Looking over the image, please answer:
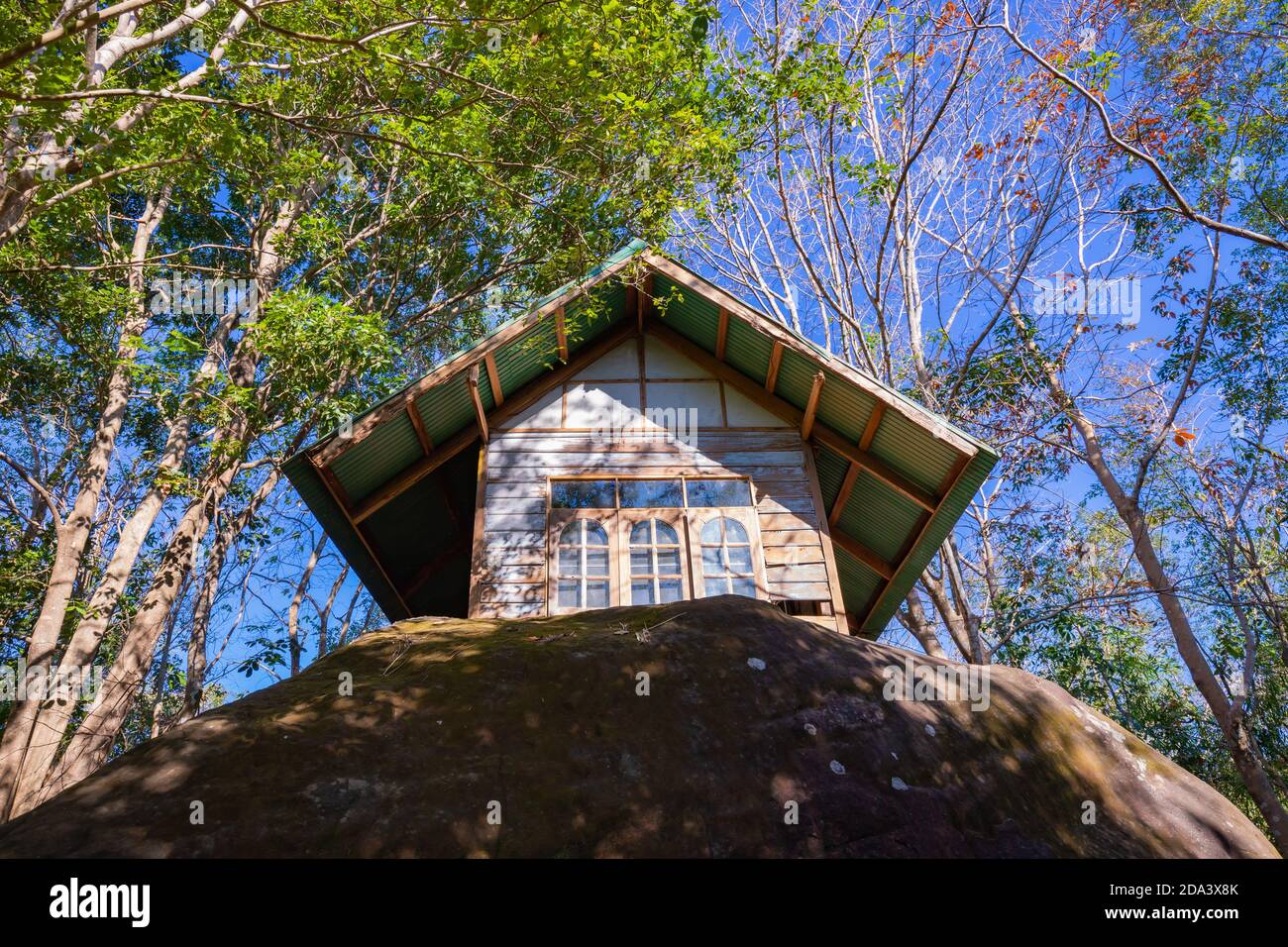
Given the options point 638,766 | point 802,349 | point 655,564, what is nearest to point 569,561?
point 655,564

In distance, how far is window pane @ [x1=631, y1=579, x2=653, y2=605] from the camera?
9258 millimetres

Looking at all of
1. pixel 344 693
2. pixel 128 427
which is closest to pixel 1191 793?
pixel 344 693

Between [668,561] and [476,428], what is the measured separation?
3.08 m

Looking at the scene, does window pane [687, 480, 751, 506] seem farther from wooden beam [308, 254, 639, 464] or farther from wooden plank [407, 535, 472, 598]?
wooden plank [407, 535, 472, 598]

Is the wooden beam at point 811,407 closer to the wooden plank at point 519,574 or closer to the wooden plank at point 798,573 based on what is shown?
the wooden plank at point 798,573

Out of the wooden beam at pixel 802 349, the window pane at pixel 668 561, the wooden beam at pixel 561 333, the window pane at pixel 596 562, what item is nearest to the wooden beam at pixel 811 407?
the wooden beam at pixel 802 349

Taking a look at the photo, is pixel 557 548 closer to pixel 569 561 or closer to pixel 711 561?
pixel 569 561

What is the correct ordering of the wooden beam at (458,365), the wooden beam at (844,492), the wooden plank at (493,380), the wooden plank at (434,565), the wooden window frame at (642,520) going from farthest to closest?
the wooden plank at (434,565) < the wooden beam at (844,492) < the wooden plank at (493,380) < the wooden window frame at (642,520) < the wooden beam at (458,365)

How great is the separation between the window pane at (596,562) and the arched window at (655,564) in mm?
330

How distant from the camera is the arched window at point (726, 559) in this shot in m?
9.36

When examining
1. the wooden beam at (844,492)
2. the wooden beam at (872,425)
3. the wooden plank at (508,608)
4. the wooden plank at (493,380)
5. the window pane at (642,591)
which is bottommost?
the wooden plank at (508,608)

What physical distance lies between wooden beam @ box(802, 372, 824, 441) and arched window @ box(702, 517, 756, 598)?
1.61 metres

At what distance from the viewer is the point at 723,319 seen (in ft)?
33.4

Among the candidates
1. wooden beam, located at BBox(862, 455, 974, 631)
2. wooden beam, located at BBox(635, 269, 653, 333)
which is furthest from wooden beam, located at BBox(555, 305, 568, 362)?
wooden beam, located at BBox(862, 455, 974, 631)
